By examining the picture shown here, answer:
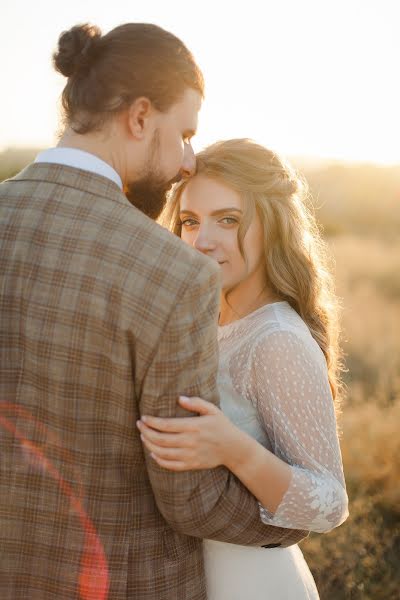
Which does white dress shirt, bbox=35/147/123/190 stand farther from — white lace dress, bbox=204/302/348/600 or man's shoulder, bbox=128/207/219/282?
white lace dress, bbox=204/302/348/600

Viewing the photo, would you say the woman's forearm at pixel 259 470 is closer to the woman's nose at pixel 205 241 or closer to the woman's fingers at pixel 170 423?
the woman's fingers at pixel 170 423

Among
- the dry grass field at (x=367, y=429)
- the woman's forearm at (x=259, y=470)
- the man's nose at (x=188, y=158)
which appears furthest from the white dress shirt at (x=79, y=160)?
the dry grass field at (x=367, y=429)

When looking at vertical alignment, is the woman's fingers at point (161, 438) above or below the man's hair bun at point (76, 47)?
below

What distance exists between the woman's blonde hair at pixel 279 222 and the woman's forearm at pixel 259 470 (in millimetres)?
703

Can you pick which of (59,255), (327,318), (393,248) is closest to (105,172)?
(59,255)

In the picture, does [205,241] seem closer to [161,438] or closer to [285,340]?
[285,340]

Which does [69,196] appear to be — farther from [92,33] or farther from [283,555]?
[283,555]

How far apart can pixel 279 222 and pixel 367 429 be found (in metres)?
3.16

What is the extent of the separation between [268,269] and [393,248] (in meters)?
11.5

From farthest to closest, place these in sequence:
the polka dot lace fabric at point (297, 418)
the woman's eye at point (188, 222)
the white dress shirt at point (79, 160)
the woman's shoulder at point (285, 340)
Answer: the woman's eye at point (188, 222) < the woman's shoulder at point (285, 340) < the polka dot lace fabric at point (297, 418) < the white dress shirt at point (79, 160)

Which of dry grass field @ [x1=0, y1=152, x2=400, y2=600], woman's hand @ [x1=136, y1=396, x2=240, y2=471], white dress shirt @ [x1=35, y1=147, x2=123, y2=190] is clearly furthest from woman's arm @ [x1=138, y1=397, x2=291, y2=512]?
dry grass field @ [x1=0, y1=152, x2=400, y2=600]

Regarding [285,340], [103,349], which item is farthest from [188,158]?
[103,349]

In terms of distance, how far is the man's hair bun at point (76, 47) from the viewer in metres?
1.79

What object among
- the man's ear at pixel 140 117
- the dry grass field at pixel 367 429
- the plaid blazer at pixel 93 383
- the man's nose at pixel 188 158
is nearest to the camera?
the plaid blazer at pixel 93 383
